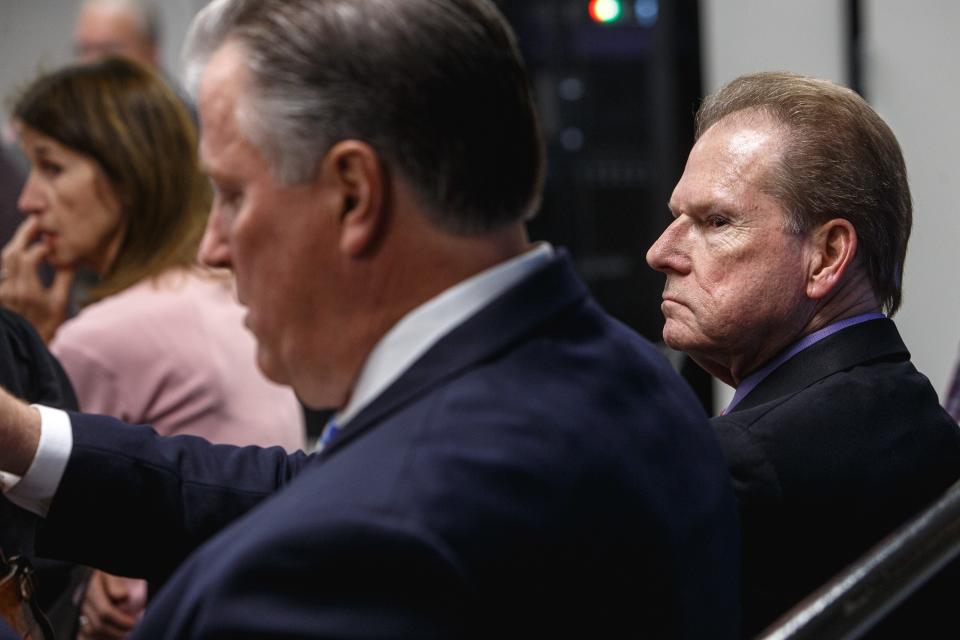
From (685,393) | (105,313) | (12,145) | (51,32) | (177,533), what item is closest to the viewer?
(685,393)

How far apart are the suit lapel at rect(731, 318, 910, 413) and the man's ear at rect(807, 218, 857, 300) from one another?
6 centimetres

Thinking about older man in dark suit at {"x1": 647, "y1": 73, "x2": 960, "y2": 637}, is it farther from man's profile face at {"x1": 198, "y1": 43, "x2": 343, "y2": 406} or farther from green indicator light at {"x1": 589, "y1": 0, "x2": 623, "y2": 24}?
green indicator light at {"x1": 589, "y1": 0, "x2": 623, "y2": 24}

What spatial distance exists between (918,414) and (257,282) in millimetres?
756

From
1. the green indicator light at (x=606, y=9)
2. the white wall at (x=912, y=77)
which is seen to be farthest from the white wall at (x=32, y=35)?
the white wall at (x=912, y=77)

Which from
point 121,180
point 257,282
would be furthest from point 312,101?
point 121,180

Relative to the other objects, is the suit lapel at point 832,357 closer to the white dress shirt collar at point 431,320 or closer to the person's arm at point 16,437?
the white dress shirt collar at point 431,320

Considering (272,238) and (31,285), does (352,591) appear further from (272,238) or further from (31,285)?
(31,285)

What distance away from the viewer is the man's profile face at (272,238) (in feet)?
3.02

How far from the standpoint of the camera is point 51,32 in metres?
5.91

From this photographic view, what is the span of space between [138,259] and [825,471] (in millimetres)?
1637

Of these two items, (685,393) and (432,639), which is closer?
(432,639)

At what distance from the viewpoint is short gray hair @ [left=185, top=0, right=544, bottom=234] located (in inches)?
35.0

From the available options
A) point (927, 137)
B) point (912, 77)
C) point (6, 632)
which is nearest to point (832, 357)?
point (6, 632)

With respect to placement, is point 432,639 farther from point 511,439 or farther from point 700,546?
point 700,546
